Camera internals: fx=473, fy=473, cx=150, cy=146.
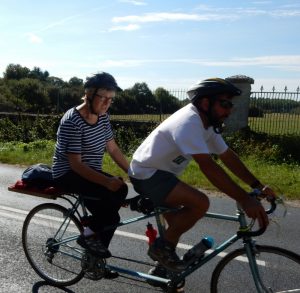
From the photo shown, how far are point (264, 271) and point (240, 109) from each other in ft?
38.1

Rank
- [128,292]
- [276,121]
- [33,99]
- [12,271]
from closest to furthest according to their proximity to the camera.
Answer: [128,292] → [12,271] → [276,121] → [33,99]

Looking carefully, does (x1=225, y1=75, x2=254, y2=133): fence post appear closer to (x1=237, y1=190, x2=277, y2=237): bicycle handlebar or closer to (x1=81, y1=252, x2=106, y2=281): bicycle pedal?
(x1=81, y1=252, x2=106, y2=281): bicycle pedal

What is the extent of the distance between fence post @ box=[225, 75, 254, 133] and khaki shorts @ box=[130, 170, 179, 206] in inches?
441

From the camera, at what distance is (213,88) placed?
3.40m

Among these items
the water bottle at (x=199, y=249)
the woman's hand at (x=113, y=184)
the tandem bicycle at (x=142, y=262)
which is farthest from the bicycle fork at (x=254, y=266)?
the woman's hand at (x=113, y=184)

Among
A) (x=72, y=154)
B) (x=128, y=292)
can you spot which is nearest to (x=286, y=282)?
(x=128, y=292)

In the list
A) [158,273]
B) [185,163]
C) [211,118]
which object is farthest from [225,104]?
[158,273]

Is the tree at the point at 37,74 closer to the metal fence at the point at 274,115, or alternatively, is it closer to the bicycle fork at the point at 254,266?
the metal fence at the point at 274,115

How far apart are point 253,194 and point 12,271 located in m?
2.75

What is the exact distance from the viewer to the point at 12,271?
4.81 metres

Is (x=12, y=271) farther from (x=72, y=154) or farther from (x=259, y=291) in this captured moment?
(x=259, y=291)

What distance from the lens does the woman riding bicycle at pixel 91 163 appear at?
4.07 metres

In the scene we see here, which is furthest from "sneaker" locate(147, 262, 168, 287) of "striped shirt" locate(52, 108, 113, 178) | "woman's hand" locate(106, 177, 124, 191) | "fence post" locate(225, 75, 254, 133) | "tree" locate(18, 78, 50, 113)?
"tree" locate(18, 78, 50, 113)

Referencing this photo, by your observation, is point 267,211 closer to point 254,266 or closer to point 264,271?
point 254,266
